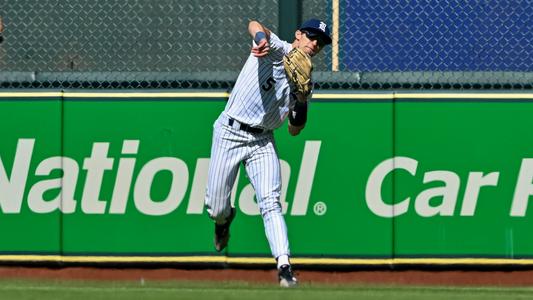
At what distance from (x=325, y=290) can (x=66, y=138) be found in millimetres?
2734

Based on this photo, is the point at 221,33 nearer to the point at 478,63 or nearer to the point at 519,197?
the point at 478,63

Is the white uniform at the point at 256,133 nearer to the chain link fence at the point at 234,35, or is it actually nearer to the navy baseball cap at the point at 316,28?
the navy baseball cap at the point at 316,28

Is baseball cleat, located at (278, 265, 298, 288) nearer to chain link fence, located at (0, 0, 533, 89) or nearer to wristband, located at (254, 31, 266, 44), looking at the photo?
wristband, located at (254, 31, 266, 44)

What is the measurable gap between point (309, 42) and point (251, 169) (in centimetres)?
83

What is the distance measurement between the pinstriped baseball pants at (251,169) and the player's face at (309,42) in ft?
1.98

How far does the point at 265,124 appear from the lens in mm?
7633

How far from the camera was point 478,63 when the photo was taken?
9.42 meters

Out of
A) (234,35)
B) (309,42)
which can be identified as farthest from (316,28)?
(234,35)

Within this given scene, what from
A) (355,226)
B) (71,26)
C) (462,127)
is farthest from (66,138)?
(462,127)

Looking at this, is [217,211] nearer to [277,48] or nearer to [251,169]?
[251,169]

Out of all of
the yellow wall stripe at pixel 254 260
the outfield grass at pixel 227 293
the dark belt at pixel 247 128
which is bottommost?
the yellow wall stripe at pixel 254 260

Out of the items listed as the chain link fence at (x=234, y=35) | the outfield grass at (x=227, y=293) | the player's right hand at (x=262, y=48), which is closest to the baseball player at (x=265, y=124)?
the player's right hand at (x=262, y=48)

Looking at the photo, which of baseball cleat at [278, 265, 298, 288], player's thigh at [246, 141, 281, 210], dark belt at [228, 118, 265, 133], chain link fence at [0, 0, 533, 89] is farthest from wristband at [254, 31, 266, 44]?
chain link fence at [0, 0, 533, 89]

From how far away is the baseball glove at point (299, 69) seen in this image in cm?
723
